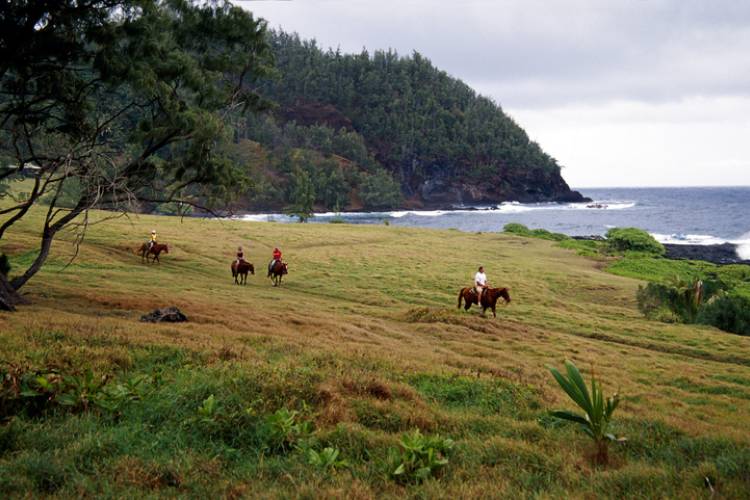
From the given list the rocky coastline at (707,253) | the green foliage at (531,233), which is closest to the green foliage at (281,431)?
the rocky coastline at (707,253)

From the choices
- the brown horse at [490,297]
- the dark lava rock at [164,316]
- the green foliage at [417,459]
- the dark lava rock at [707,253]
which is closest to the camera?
the green foliage at [417,459]

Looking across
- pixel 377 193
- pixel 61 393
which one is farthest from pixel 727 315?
pixel 377 193

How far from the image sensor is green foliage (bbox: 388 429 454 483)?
638 cm

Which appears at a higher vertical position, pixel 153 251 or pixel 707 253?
pixel 153 251

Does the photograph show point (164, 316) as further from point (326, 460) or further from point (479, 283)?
point (479, 283)

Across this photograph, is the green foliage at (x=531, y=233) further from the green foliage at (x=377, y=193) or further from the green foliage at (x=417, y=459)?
the green foliage at (x=377, y=193)

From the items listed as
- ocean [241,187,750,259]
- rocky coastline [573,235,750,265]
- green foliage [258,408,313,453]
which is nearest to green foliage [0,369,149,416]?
green foliage [258,408,313,453]

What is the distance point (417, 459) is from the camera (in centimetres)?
671

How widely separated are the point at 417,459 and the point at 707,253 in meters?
82.6

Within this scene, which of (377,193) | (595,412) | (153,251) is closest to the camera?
(595,412)

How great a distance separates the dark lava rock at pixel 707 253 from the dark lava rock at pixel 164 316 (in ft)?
222

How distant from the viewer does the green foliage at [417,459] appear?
6.38m

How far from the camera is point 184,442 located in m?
7.15

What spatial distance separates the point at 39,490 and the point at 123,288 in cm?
1973
